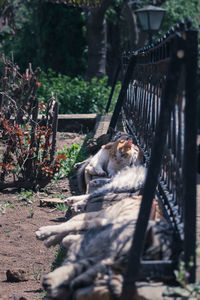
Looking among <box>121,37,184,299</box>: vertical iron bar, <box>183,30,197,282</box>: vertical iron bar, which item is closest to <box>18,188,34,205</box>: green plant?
<box>121,37,184,299</box>: vertical iron bar

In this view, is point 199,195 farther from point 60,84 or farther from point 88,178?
point 60,84

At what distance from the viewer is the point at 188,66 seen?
3059mm

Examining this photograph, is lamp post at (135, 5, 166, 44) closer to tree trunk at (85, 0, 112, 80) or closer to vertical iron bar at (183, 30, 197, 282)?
tree trunk at (85, 0, 112, 80)

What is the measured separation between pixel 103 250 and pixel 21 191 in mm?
4295

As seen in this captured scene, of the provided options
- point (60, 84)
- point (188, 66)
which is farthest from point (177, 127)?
point (60, 84)

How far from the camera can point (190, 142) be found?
10.1 feet

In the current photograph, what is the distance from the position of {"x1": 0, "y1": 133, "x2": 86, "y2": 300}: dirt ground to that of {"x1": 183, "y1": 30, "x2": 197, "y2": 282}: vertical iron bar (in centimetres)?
164

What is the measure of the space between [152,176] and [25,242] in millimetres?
2901

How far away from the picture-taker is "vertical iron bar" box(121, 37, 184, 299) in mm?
3076

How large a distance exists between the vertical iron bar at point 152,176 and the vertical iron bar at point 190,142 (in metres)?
0.06

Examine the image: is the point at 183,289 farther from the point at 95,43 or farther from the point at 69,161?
the point at 95,43

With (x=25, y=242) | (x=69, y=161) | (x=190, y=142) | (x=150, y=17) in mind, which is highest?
(x=150, y=17)

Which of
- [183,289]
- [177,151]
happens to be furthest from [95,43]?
[183,289]

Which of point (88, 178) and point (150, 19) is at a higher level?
point (150, 19)
